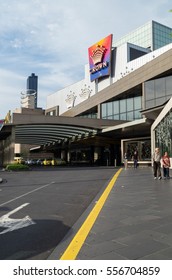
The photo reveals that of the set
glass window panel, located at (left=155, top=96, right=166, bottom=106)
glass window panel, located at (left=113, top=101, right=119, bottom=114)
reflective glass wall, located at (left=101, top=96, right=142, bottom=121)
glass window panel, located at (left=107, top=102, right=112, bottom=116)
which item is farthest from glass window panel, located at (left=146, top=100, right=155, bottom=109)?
glass window panel, located at (left=107, top=102, right=112, bottom=116)

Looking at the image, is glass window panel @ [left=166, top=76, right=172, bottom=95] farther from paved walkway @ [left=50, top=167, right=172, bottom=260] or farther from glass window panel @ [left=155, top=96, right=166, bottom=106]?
paved walkway @ [left=50, top=167, right=172, bottom=260]

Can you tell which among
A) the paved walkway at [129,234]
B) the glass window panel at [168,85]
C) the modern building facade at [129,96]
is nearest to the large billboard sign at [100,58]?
the modern building facade at [129,96]

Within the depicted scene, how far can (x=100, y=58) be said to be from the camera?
58.5m

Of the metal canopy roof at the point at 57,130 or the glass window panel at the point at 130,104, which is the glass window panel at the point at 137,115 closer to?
the glass window panel at the point at 130,104

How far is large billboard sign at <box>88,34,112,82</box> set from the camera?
56.6 metres

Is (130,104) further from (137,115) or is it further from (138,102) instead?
(137,115)

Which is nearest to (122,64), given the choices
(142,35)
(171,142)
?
(171,142)

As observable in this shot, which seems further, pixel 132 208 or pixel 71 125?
pixel 71 125

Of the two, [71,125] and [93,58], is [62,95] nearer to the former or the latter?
[93,58]

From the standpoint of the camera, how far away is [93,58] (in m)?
60.5

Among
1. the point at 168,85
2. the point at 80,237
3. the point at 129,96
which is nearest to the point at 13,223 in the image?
the point at 80,237

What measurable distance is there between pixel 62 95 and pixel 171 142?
182 ft

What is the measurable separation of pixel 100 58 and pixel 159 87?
24098 millimetres

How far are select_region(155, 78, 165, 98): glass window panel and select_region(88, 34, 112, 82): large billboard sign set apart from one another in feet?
64.5
